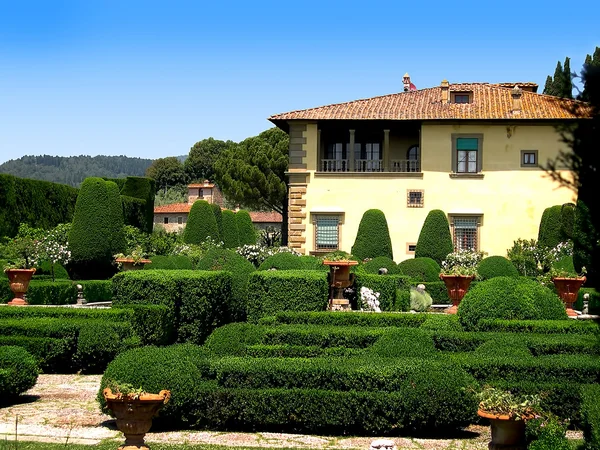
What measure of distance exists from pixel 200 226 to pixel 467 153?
425 inches

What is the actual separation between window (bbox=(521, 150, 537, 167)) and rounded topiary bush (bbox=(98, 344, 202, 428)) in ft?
76.9

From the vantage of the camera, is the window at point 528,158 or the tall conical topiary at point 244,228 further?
the tall conical topiary at point 244,228

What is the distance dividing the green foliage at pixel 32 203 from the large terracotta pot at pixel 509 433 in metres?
23.0

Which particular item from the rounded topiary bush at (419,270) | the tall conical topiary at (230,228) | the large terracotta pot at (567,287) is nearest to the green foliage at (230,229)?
the tall conical topiary at (230,228)

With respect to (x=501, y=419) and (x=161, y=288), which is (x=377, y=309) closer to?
(x=161, y=288)

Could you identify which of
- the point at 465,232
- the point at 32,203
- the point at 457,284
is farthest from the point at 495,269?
the point at 32,203

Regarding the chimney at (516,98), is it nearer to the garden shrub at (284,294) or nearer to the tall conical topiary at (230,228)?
the tall conical topiary at (230,228)

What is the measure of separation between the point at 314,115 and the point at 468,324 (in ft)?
61.4

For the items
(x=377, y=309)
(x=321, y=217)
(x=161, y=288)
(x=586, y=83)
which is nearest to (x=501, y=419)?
(x=586, y=83)

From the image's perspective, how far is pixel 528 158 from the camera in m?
31.5

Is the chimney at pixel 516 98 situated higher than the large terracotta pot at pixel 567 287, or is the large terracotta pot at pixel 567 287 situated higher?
the chimney at pixel 516 98

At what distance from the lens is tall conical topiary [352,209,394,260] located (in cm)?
3020

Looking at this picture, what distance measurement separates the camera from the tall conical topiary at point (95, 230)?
28.5 meters

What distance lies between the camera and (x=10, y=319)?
15.5 m
